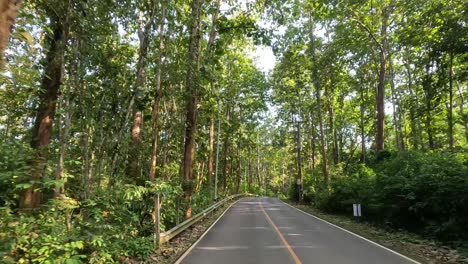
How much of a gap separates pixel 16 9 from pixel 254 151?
71.3 metres

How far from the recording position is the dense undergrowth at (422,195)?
40.7ft

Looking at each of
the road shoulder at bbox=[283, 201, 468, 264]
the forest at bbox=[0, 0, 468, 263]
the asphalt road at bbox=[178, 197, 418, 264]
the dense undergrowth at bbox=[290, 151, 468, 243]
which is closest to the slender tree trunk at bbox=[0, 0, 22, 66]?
the forest at bbox=[0, 0, 468, 263]

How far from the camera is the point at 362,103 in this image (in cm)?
3916

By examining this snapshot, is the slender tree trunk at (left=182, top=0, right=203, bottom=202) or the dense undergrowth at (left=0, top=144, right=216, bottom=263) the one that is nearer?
the dense undergrowth at (left=0, top=144, right=216, bottom=263)

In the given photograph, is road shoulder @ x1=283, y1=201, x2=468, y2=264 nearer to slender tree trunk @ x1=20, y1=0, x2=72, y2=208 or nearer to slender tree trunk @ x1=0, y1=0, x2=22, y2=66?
slender tree trunk @ x1=20, y1=0, x2=72, y2=208

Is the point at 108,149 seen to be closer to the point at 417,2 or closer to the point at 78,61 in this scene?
the point at 78,61

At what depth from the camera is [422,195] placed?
46.0 ft

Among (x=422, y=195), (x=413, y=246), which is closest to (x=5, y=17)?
(x=413, y=246)

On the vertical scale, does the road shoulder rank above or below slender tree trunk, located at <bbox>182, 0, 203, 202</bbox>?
below

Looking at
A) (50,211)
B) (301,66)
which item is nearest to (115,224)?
(50,211)

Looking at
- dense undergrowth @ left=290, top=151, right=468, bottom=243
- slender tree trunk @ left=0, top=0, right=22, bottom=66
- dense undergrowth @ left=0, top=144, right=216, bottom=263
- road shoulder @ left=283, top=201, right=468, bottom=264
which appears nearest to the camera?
slender tree trunk @ left=0, top=0, right=22, bottom=66

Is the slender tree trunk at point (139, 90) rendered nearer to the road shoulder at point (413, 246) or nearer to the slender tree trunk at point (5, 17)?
the slender tree trunk at point (5, 17)

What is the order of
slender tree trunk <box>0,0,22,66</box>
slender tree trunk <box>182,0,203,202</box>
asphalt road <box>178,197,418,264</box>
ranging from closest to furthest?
1. slender tree trunk <box>0,0,22,66</box>
2. asphalt road <box>178,197,418,264</box>
3. slender tree trunk <box>182,0,203,202</box>

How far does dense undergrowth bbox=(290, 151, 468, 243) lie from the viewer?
12398 millimetres
